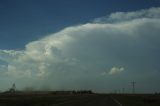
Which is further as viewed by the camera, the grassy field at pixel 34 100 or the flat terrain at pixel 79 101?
the grassy field at pixel 34 100

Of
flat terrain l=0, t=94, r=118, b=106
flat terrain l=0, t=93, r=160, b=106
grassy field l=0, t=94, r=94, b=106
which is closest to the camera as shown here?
flat terrain l=0, t=94, r=118, b=106

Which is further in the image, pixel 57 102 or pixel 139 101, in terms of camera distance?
pixel 139 101

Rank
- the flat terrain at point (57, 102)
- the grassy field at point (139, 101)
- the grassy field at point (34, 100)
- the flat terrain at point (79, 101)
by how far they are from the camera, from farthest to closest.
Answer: the grassy field at point (139, 101) < the grassy field at point (34, 100) < the flat terrain at point (79, 101) < the flat terrain at point (57, 102)

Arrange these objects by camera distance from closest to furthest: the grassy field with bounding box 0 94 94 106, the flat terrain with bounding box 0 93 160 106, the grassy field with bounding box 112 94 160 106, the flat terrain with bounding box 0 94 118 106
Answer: the flat terrain with bounding box 0 94 118 106 < the flat terrain with bounding box 0 93 160 106 < the grassy field with bounding box 0 94 94 106 < the grassy field with bounding box 112 94 160 106

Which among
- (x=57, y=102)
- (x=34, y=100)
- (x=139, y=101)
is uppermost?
(x=34, y=100)

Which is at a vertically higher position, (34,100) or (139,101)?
(34,100)

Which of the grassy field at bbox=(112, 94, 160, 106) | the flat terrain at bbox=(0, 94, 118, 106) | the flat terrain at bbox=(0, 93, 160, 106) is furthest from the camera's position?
the grassy field at bbox=(112, 94, 160, 106)

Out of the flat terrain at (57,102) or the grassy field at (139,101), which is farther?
the grassy field at (139,101)

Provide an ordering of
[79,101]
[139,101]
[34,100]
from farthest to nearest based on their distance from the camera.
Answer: [34,100]
[139,101]
[79,101]

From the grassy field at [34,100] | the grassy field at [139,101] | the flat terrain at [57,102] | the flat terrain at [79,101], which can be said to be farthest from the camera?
the grassy field at [139,101]

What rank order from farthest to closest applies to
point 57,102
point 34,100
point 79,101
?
1. point 34,100
2. point 79,101
3. point 57,102

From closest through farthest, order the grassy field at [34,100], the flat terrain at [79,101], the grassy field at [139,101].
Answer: the flat terrain at [79,101] → the grassy field at [34,100] → the grassy field at [139,101]

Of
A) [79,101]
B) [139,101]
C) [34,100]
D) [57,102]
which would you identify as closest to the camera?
[57,102]

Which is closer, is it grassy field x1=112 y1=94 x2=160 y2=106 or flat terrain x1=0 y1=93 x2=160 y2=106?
flat terrain x1=0 y1=93 x2=160 y2=106
